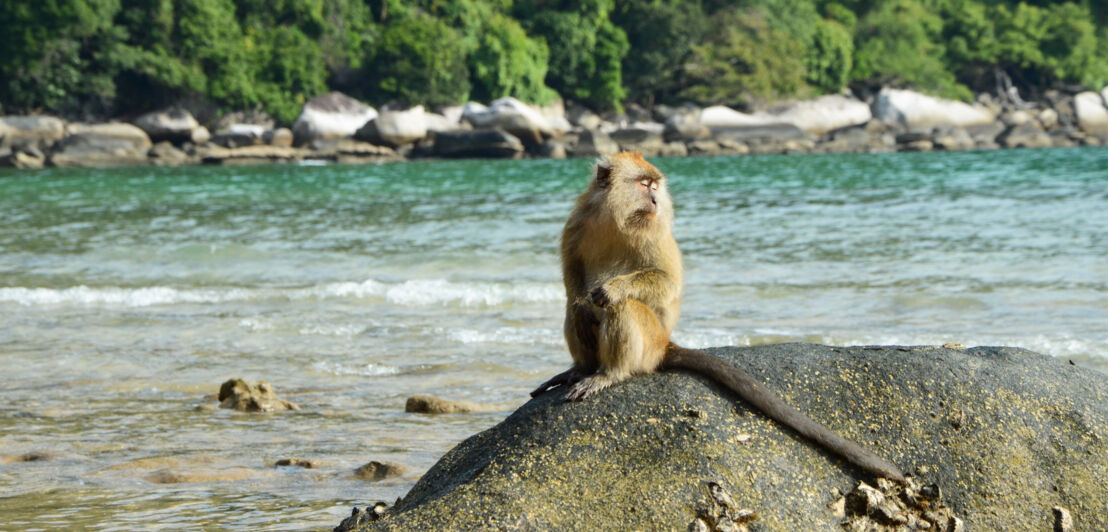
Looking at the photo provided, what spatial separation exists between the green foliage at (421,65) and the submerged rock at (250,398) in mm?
48393

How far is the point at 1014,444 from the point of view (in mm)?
3775

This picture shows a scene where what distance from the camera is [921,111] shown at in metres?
57.2

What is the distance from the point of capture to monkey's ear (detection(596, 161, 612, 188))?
4.22m

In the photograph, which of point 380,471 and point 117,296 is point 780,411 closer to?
point 380,471

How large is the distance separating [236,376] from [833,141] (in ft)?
151

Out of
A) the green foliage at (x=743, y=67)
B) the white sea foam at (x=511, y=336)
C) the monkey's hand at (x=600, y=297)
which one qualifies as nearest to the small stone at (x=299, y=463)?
the monkey's hand at (x=600, y=297)

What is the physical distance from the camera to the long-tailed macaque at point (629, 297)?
373 cm

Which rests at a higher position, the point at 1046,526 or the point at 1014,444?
the point at 1014,444

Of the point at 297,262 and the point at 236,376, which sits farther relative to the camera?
the point at 297,262

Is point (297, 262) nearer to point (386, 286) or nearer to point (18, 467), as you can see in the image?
point (386, 286)

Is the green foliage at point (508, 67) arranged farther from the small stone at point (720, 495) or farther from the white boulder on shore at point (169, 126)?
the small stone at point (720, 495)

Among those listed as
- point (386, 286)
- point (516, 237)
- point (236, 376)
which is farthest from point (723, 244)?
point (236, 376)

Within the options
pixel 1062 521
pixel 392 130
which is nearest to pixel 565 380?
Result: pixel 1062 521

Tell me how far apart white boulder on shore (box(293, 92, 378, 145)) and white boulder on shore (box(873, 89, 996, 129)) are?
84.5 feet
